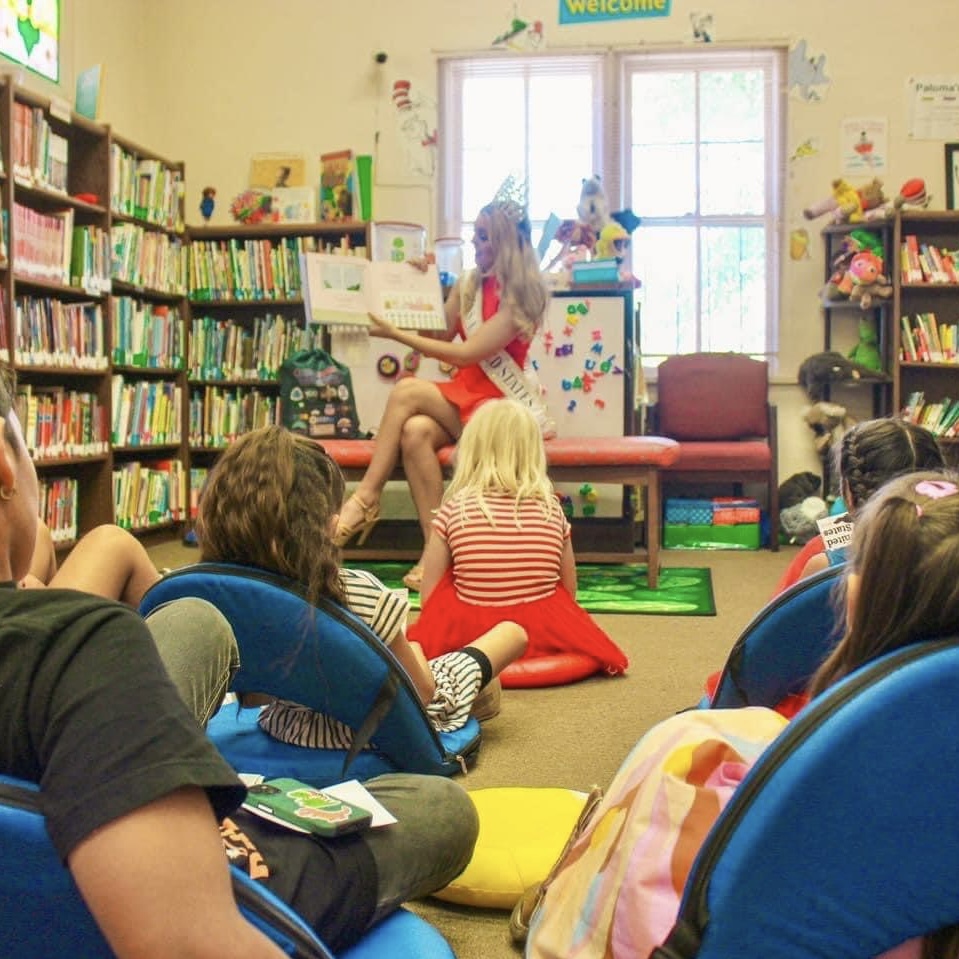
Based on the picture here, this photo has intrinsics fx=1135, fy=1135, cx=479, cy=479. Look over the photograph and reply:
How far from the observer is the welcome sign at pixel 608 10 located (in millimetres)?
5883

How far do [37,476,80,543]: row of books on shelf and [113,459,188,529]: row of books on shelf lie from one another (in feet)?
0.76

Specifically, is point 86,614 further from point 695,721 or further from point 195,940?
→ point 695,721

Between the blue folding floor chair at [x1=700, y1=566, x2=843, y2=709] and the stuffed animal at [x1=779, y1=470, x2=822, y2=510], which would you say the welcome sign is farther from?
the blue folding floor chair at [x1=700, y1=566, x2=843, y2=709]

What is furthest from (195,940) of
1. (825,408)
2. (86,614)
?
(825,408)

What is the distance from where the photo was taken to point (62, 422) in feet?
15.1

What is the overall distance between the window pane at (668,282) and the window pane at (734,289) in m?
0.07

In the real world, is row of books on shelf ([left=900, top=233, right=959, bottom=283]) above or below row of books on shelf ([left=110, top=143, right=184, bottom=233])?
below

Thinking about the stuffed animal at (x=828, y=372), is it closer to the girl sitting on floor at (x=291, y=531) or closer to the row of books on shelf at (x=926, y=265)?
the row of books on shelf at (x=926, y=265)

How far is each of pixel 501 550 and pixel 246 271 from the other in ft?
11.5

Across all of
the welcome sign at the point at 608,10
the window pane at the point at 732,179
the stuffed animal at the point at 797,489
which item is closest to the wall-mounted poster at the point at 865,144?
the window pane at the point at 732,179

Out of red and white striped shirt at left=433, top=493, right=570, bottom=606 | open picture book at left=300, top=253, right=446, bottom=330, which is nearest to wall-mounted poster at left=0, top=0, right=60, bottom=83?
open picture book at left=300, top=253, right=446, bottom=330

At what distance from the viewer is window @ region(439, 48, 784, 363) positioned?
595 centimetres

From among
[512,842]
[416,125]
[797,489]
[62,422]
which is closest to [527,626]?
[512,842]

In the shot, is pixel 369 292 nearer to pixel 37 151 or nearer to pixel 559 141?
pixel 37 151
